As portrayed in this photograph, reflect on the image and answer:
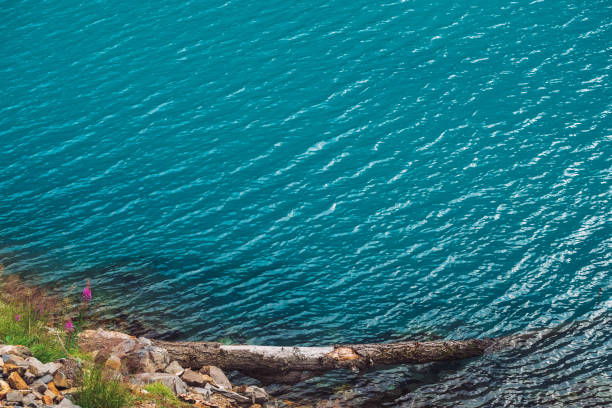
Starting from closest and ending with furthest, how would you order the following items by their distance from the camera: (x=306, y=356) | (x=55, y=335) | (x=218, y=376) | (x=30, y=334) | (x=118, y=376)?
(x=118, y=376) < (x=30, y=334) < (x=55, y=335) < (x=218, y=376) < (x=306, y=356)

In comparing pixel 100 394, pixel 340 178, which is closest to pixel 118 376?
pixel 100 394

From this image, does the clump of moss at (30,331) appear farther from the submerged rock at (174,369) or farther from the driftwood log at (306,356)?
the driftwood log at (306,356)

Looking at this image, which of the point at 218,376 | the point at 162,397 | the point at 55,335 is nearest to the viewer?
the point at 162,397

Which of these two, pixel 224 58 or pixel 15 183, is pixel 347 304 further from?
pixel 224 58

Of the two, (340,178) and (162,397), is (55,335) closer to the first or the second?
(162,397)

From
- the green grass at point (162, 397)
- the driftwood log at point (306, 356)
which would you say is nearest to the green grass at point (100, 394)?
the green grass at point (162, 397)

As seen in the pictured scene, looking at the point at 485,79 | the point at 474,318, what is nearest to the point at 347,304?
the point at 474,318
